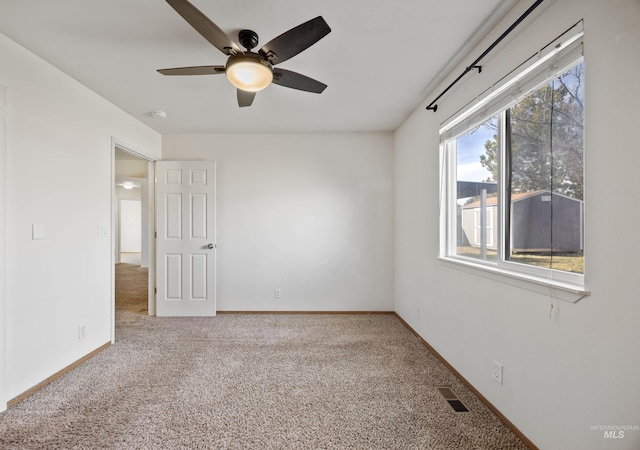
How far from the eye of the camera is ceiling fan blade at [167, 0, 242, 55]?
4.05 ft

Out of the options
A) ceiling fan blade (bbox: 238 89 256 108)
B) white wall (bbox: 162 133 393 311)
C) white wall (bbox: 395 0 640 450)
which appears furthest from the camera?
white wall (bbox: 162 133 393 311)

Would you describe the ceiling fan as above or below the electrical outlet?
above

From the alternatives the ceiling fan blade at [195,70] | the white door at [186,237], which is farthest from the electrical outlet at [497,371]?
the white door at [186,237]

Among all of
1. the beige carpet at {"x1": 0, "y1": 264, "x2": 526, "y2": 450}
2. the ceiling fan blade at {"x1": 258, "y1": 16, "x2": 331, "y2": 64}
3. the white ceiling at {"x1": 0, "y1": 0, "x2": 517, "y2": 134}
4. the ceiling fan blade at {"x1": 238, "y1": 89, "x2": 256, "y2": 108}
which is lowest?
the beige carpet at {"x1": 0, "y1": 264, "x2": 526, "y2": 450}

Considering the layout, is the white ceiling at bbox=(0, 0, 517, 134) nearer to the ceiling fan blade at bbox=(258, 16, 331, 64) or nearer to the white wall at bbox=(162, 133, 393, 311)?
the ceiling fan blade at bbox=(258, 16, 331, 64)

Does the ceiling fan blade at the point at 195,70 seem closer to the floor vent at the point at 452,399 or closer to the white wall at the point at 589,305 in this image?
the white wall at the point at 589,305

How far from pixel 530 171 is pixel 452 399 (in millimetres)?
1619

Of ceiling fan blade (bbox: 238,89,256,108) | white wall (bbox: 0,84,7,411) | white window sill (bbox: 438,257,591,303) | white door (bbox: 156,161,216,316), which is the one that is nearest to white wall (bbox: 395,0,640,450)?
white window sill (bbox: 438,257,591,303)

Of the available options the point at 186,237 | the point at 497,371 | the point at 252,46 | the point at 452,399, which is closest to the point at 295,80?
the point at 252,46

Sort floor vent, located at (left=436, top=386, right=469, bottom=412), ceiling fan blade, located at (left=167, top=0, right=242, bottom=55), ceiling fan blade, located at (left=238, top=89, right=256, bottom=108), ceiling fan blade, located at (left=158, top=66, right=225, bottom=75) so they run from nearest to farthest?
ceiling fan blade, located at (left=167, top=0, right=242, bottom=55), ceiling fan blade, located at (left=158, top=66, right=225, bottom=75), floor vent, located at (left=436, top=386, right=469, bottom=412), ceiling fan blade, located at (left=238, top=89, right=256, bottom=108)

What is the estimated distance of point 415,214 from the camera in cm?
309

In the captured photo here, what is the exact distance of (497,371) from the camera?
5.73ft

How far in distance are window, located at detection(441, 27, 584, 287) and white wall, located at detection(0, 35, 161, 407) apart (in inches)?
129

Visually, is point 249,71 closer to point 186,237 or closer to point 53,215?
point 53,215
